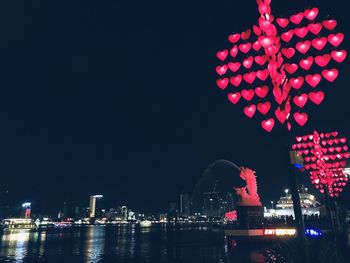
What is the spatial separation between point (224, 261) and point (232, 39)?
896 inches

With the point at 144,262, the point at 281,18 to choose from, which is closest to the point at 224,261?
the point at 144,262

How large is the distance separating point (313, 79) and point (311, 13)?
7.14 ft

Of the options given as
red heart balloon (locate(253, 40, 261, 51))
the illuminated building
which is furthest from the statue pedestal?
the illuminated building

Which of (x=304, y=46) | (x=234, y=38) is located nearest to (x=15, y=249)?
(x=234, y=38)

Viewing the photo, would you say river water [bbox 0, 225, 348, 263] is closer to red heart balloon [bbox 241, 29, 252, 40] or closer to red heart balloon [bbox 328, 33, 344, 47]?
red heart balloon [bbox 328, 33, 344, 47]

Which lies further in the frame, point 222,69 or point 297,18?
point 222,69

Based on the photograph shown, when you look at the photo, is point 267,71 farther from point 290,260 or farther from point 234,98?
point 290,260

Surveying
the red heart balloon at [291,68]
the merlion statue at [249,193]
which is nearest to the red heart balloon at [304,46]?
the red heart balloon at [291,68]

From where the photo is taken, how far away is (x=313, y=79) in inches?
408

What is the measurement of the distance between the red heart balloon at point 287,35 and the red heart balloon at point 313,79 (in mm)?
1451

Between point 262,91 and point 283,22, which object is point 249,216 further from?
point 283,22

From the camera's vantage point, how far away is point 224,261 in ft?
94.9

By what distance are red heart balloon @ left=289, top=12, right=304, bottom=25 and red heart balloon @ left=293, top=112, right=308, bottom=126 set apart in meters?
3.08

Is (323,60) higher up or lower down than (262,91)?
higher up
